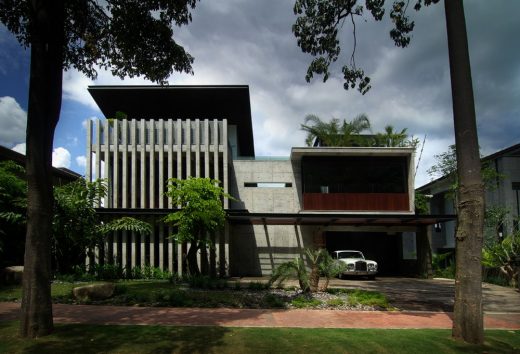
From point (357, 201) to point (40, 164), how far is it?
21669 millimetres

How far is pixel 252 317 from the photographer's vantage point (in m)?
11.0

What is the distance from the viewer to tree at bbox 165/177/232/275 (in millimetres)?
19219

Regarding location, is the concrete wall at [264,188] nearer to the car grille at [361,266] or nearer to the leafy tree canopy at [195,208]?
the car grille at [361,266]

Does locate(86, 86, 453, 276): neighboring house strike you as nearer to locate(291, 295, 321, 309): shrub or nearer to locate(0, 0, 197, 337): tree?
locate(291, 295, 321, 309): shrub

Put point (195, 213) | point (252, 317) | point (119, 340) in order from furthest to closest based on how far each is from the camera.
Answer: point (195, 213) → point (252, 317) → point (119, 340)

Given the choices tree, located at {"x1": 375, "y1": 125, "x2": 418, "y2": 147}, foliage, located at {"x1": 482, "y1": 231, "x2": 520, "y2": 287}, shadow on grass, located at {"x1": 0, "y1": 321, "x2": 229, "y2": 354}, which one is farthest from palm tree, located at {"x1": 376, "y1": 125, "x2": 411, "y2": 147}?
shadow on grass, located at {"x1": 0, "y1": 321, "x2": 229, "y2": 354}

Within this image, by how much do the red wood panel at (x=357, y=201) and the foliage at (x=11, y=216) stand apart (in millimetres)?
15498

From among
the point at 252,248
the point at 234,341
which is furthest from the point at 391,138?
the point at 234,341

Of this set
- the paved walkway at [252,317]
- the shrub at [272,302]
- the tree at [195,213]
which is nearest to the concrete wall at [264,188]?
the tree at [195,213]

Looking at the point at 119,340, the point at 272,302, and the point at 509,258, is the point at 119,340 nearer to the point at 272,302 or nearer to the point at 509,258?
the point at 272,302

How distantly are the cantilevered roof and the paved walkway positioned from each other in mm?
17928

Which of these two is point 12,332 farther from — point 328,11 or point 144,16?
point 328,11

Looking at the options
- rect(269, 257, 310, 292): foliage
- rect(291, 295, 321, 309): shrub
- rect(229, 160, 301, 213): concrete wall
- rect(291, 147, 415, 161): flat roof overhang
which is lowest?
rect(291, 295, 321, 309): shrub

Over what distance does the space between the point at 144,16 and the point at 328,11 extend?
15.1ft
